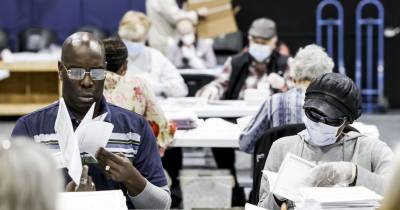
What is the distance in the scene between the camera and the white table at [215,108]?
6004 mm

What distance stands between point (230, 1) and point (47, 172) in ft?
29.6

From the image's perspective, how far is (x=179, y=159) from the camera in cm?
656

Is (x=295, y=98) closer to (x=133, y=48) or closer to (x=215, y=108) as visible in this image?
(x=215, y=108)

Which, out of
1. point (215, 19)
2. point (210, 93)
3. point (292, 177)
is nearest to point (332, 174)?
point (292, 177)

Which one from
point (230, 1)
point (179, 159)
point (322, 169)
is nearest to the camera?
point (322, 169)

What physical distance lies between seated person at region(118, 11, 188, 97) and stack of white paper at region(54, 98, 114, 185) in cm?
341

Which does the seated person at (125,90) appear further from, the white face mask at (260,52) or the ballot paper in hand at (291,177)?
the white face mask at (260,52)

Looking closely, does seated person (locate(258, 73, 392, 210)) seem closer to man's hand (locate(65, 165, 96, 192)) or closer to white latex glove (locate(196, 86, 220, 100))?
man's hand (locate(65, 165, 96, 192))

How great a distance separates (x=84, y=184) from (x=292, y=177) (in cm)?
73

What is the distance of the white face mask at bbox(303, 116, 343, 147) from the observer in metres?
3.32

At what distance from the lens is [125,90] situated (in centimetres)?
473

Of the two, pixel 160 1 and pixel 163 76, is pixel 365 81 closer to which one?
pixel 160 1

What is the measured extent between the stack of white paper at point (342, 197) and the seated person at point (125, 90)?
1.90 metres

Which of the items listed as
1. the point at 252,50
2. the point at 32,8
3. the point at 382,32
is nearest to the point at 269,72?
the point at 252,50
